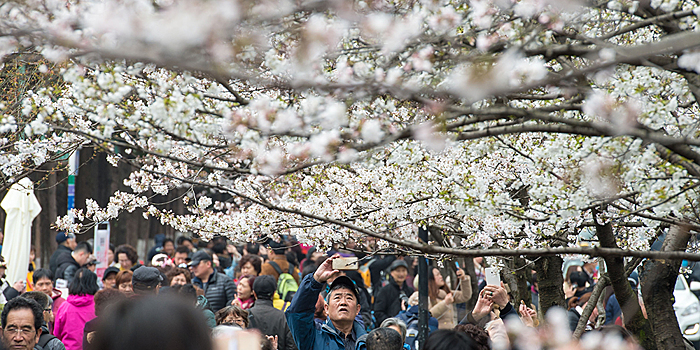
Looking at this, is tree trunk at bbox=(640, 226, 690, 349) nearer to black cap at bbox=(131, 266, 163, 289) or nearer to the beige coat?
the beige coat

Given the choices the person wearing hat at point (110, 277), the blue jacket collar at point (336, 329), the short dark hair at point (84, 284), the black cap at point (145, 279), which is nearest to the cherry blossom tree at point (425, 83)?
the blue jacket collar at point (336, 329)

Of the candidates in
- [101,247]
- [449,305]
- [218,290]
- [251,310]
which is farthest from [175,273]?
[449,305]

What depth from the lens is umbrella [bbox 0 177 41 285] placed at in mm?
10703

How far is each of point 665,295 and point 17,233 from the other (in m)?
9.99

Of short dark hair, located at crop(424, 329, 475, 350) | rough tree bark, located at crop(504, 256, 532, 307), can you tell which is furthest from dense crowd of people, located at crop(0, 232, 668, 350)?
Result: rough tree bark, located at crop(504, 256, 532, 307)

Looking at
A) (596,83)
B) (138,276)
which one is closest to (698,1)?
(596,83)

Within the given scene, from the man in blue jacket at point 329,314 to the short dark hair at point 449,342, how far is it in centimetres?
141

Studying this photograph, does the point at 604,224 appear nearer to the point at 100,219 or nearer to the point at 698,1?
the point at 698,1

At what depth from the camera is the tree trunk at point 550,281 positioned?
19.9 feet

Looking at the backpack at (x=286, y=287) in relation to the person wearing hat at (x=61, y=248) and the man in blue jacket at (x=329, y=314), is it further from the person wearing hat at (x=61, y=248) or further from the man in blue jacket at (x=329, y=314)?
the man in blue jacket at (x=329, y=314)

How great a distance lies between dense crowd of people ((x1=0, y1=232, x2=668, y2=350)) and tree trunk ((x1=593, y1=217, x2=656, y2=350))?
27 centimetres

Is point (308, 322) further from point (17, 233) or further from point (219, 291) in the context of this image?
point (17, 233)

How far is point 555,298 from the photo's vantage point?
6.11 metres

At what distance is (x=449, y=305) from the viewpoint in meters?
9.20
